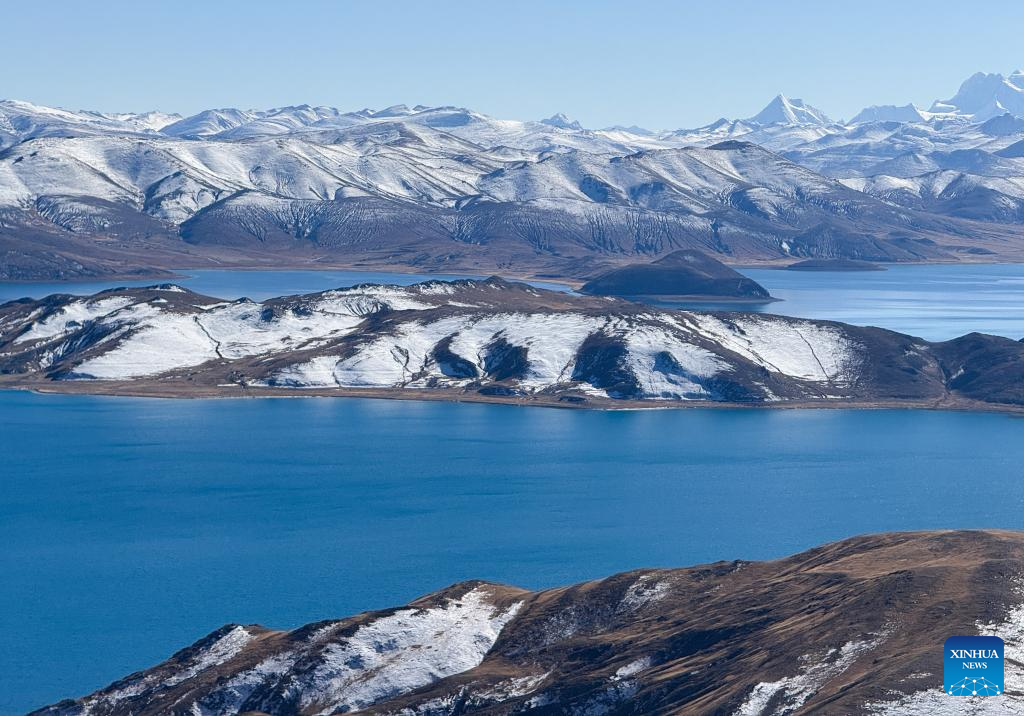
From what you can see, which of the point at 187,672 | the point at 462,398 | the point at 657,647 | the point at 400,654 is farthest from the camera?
the point at 462,398

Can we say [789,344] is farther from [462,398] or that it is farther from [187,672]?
[187,672]

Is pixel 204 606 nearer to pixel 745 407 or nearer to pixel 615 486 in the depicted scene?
pixel 615 486

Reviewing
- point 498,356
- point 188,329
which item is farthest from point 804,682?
point 188,329

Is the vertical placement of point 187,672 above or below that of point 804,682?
below

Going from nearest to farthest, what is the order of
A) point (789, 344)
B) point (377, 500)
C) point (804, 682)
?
1. point (804, 682)
2. point (377, 500)
3. point (789, 344)

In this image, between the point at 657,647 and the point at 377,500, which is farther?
the point at 377,500

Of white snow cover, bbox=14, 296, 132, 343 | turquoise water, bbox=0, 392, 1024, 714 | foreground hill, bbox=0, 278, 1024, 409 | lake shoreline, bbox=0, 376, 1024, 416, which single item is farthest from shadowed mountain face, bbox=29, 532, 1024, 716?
white snow cover, bbox=14, 296, 132, 343
